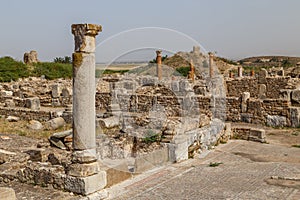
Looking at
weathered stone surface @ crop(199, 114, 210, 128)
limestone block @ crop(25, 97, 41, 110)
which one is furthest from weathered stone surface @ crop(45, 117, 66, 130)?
weathered stone surface @ crop(199, 114, 210, 128)

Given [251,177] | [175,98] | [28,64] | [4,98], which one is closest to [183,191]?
[251,177]

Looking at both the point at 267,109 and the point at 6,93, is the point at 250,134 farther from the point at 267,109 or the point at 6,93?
the point at 6,93

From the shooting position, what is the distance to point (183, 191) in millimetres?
6773

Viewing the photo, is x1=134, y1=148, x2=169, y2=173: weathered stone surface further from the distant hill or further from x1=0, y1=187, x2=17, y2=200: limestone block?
the distant hill

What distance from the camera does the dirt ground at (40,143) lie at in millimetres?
6387

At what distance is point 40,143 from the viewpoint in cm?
1112

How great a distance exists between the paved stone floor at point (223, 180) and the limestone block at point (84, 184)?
334mm

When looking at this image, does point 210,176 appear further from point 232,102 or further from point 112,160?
point 232,102

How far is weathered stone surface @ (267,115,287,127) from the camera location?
14.2 meters

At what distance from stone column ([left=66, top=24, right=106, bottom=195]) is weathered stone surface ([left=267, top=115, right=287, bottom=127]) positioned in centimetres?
949

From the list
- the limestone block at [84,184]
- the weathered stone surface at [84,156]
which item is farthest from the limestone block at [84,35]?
the limestone block at [84,184]

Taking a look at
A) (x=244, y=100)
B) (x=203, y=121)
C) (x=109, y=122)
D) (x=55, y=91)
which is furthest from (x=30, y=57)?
(x=203, y=121)

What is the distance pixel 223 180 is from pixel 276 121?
7.71 m

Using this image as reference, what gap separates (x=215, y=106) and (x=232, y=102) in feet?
2.39
